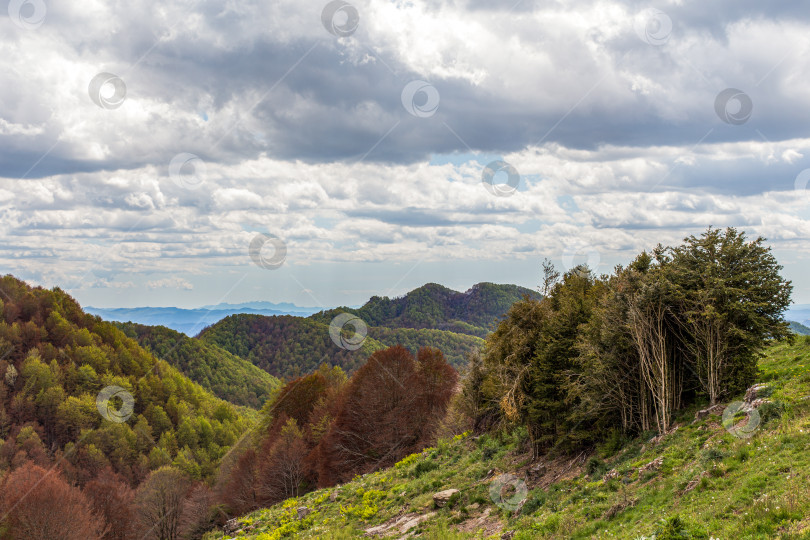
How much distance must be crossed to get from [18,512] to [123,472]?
186 feet

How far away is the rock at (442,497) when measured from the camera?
2394 centimetres

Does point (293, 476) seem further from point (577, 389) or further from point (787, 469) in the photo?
point (787, 469)

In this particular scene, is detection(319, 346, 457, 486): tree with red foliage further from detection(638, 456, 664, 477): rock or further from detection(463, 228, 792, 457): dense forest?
detection(638, 456, 664, 477): rock

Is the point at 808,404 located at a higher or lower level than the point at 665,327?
lower

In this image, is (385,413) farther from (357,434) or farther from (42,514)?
(42,514)

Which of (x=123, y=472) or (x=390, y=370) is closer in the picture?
(x=390, y=370)

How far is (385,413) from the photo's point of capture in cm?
5609

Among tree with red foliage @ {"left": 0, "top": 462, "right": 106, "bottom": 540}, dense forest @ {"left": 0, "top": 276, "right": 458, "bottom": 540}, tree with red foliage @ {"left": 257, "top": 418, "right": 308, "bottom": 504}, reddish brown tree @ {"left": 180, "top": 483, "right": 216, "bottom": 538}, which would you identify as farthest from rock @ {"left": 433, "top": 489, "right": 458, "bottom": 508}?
tree with red foliage @ {"left": 0, "top": 462, "right": 106, "bottom": 540}

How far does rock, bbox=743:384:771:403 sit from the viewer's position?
1852cm

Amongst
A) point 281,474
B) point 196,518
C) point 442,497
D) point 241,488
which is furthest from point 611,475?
point 241,488

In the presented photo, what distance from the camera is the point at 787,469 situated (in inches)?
513

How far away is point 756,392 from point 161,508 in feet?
212

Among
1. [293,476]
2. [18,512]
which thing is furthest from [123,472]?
[293,476]

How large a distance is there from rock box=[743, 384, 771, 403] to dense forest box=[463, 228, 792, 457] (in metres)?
1.95
